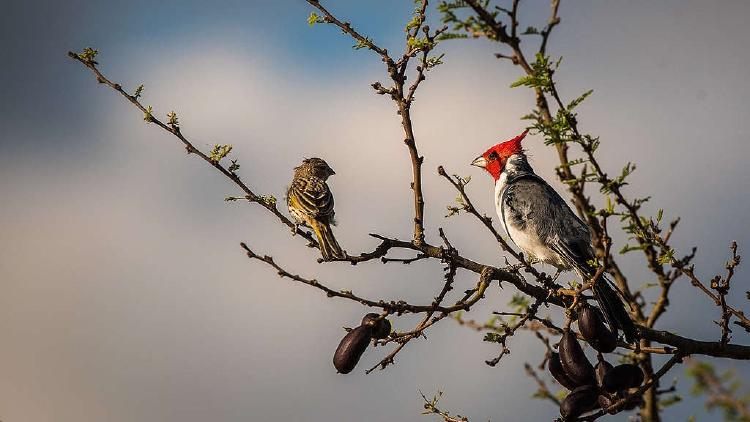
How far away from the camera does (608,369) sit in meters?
4.20

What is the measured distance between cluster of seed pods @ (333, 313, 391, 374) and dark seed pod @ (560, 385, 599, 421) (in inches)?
40.9

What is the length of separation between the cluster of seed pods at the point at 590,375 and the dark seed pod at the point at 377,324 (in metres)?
0.92

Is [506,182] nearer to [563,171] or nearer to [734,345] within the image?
[734,345]

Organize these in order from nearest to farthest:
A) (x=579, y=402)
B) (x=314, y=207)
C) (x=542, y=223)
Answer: (x=579, y=402)
(x=542, y=223)
(x=314, y=207)

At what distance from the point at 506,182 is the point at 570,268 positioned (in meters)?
1.37

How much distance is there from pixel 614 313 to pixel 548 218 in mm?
2361

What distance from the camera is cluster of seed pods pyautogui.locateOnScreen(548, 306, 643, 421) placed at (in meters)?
4.09

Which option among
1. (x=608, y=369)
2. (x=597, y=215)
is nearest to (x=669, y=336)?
(x=608, y=369)

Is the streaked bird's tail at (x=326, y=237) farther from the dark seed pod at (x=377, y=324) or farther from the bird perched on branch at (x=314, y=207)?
the dark seed pod at (x=377, y=324)

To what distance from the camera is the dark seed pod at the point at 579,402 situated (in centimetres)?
403

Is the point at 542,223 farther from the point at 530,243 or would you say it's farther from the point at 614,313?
the point at 614,313

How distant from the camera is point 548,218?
7191 millimetres

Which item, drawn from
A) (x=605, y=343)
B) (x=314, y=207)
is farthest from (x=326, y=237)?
(x=605, y=343)

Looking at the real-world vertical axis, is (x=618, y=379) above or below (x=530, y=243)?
below
